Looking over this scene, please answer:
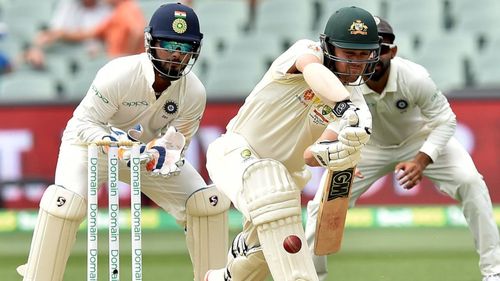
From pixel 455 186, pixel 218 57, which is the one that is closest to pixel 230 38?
pixel 218 57

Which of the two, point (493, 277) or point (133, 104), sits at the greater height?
point (133, 104)

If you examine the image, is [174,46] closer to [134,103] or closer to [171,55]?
[171,55]

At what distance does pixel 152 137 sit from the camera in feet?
18.4

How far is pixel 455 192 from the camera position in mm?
6285

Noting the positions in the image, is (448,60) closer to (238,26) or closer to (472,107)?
(472,107)

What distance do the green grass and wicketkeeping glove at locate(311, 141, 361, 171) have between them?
6.85 ft

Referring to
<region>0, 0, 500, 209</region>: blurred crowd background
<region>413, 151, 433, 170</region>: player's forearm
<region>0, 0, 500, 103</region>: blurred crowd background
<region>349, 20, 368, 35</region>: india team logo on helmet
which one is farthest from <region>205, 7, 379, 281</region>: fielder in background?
<region>0, 0, 500, 103</region>: blurred crowd background

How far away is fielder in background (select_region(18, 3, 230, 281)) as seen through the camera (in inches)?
207

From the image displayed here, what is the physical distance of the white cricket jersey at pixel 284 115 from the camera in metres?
4.95

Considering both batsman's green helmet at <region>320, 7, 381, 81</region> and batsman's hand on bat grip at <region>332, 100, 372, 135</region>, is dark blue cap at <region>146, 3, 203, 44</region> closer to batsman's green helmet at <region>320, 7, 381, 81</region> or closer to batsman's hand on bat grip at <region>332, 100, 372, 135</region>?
batsman's green helmet at <region>320, 7, 381, 81</region>

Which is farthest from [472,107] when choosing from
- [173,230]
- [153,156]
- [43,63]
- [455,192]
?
[153,156]

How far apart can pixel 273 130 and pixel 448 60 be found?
17.8ft

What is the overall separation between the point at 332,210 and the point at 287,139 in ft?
1.22

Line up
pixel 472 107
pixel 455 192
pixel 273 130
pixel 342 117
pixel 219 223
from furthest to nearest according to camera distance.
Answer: pixel 472 107 < pixel 455 192 < pixel 219 223 < pixel 273 130 < pixel 342 117
